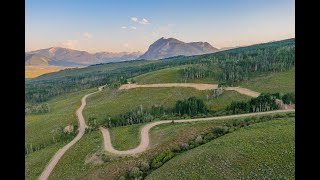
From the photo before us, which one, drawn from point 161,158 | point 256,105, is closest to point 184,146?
point 161,158

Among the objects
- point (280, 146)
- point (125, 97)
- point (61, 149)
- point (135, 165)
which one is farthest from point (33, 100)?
point (280, 146)

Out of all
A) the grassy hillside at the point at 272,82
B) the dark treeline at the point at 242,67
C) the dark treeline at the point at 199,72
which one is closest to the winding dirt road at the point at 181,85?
the dark treeline at the point at 242,67

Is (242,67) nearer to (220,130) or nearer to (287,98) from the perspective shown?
(287,98)

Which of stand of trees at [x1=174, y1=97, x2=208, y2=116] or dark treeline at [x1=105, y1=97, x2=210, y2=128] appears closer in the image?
dark treeline at [x1=105, y1=97, x2=210, y2=128]

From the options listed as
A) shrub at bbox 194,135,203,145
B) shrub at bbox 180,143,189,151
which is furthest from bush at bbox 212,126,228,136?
shrub at bbox 180,143,189,151

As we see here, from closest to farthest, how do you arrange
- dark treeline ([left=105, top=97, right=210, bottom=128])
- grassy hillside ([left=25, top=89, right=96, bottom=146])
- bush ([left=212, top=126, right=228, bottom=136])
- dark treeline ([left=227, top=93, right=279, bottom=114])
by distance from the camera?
bush ([left=212, top=126, right=228, bottom=136]), dark treeline ([left=227, top=93, right=279, bottom=114]), grassy hillside ([left=25, top=89, right=96, bottom=146]), dark treeline ([left=105, top=97, right=210, bottom=128])

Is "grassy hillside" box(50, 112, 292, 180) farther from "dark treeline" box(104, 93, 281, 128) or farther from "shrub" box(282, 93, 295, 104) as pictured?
"shrub" box(282, 93, 295, 104)

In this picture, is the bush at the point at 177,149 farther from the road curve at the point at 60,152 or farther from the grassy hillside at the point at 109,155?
the road curve at the point at 60,152
